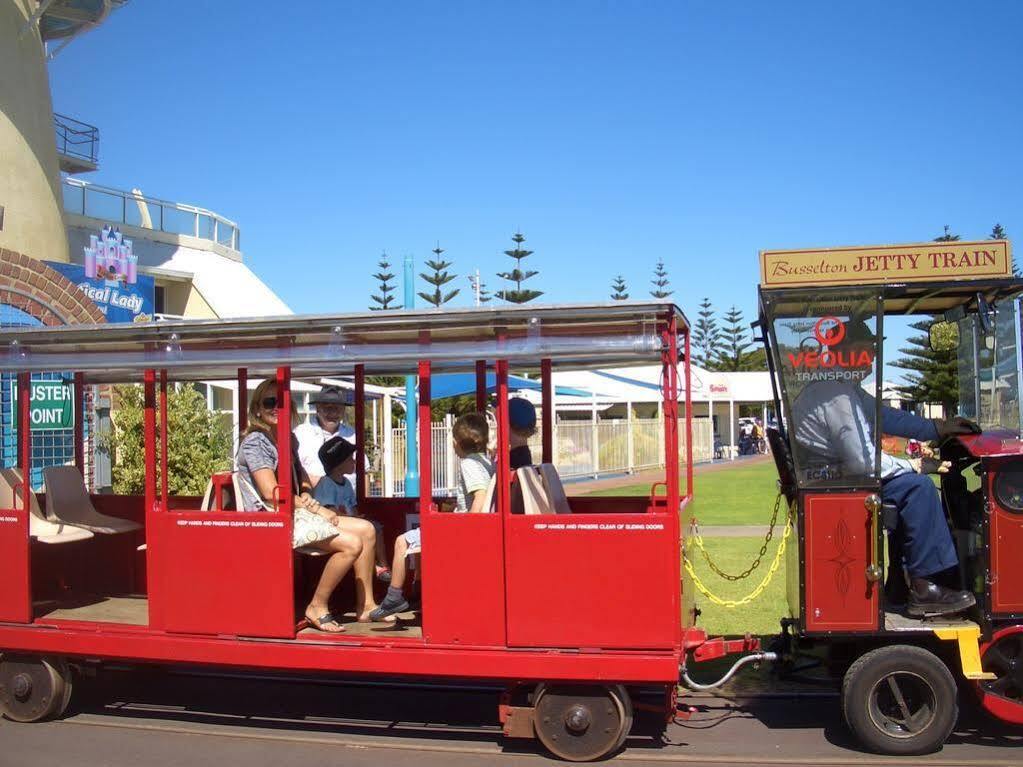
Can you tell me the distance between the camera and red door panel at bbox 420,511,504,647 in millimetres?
5414

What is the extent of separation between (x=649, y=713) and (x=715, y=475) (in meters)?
22.3

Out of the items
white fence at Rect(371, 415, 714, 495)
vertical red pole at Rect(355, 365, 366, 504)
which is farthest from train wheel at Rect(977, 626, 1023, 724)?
white fence at Rect(371, 415, 714, 495)

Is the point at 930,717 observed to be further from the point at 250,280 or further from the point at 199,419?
the point at 250,280

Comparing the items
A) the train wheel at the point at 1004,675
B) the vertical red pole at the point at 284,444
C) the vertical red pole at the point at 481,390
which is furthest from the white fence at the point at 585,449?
the train wheel at the point at 1004,675

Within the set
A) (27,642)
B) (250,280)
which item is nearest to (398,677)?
(27,642)

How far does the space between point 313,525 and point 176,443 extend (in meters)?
7.87

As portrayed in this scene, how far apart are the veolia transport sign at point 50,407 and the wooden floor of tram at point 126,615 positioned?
16.4 ft

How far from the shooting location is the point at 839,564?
17.8ft

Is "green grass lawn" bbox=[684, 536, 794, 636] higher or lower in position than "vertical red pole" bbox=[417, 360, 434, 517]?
lower

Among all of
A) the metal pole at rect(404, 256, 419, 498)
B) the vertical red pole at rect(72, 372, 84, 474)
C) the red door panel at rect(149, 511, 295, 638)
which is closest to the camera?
the red door panel at rect(149, 511, 295, 638)

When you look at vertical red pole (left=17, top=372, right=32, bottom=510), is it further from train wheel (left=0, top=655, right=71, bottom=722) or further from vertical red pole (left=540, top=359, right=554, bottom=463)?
vertical red pole (left=540, top=359, right=554, bottom=463)

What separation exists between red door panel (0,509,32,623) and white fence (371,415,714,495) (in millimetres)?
12536

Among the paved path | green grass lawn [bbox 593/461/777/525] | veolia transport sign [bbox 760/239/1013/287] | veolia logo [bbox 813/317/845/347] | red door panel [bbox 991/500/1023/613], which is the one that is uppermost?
veolia transport sign [bbox 760/239/1013/287]

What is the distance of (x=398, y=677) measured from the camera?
7.34m
